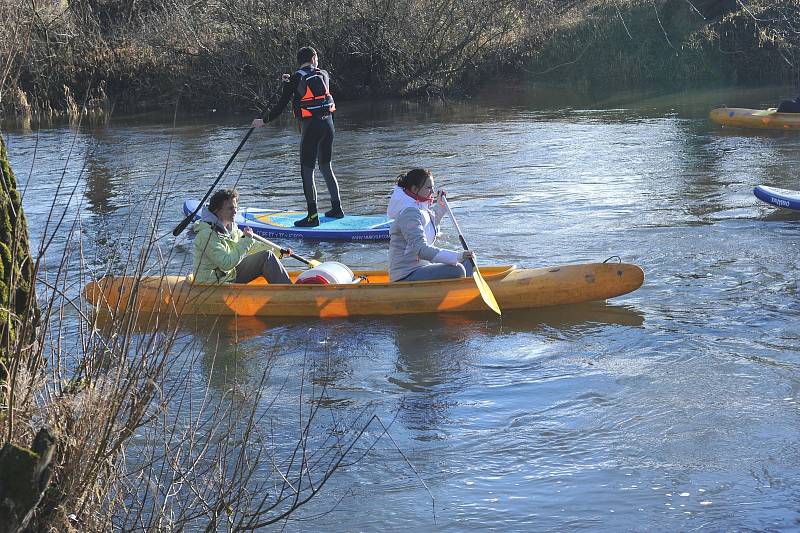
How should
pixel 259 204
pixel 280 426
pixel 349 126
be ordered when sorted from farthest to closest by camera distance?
pixel 349 126
pixel 259 204
pixel 280 426

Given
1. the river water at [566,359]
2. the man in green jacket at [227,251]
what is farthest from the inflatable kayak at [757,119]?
the man in green jacket at [227,251]

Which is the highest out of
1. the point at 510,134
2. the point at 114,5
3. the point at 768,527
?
the point at 114,5

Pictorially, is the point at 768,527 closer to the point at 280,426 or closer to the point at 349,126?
the point at 280,426

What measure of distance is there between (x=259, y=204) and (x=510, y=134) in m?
6.54

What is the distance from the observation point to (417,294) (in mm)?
7473

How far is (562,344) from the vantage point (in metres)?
7.11

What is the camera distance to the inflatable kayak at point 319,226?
33.1 feet

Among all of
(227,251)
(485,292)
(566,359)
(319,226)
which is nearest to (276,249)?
(227,251)

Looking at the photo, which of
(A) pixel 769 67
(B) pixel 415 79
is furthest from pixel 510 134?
(A) pixel 769 67

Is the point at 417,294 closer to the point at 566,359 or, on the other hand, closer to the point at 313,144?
the point at 566,359

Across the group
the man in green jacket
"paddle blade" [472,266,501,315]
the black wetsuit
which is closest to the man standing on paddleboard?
the black wetsuit

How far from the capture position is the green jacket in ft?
23.9

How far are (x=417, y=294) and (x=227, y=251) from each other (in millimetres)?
1355

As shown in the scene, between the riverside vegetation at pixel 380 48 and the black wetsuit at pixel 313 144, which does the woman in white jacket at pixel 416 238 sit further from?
the riverside vegetation at pixel 380 48
